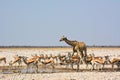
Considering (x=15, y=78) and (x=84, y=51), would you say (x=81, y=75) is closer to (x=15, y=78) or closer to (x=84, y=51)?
(x=15, y=78)

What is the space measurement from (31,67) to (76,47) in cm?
413

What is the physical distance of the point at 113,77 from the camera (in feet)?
67.9

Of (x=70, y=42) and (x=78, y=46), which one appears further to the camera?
(x=70, y=42)

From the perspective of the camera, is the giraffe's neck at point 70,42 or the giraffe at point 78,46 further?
the giraffe's neck at point 70,42

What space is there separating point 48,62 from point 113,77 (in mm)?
5504

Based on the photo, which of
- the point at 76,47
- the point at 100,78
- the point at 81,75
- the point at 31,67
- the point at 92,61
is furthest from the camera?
the point at 76,47

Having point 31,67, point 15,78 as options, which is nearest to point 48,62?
point 31,67

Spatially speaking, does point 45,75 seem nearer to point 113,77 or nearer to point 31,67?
point 113,77

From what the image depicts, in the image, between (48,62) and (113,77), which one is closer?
(113,77)

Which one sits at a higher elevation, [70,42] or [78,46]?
[70,42]

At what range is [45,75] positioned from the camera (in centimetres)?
2164

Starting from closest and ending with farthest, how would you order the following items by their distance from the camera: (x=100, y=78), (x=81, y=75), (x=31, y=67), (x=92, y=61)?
(x=100, y=78) → (x=81, y=75) → (x=92, y=61) → (x=31, y=67)

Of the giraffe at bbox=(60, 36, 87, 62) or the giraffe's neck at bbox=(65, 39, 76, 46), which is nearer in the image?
the giraffe at bbox=(60, 36, 87, 62)

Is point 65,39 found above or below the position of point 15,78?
above
